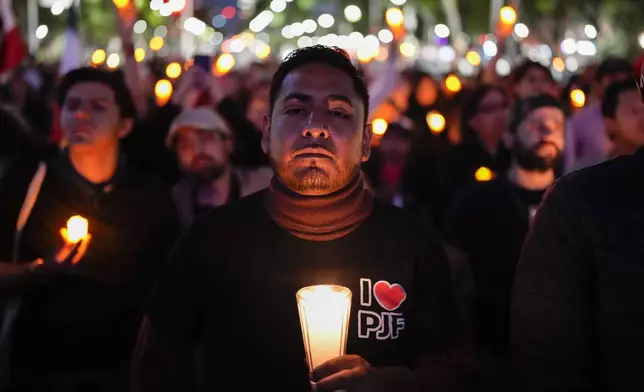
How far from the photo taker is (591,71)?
39.4 feet

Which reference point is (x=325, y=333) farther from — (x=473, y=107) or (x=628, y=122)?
(x=473, y=107)

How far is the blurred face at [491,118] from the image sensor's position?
7.65m

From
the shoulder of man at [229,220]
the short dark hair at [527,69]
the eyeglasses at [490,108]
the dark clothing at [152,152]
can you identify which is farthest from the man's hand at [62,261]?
the short dark hair at [527,69]

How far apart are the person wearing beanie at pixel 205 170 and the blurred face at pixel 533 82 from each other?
13.7 feet

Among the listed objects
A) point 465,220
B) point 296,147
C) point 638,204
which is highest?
point 465,220

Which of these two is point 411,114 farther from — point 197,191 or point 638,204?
point 638,204

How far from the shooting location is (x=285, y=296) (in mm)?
2781

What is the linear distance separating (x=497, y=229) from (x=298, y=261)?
290 centimetres

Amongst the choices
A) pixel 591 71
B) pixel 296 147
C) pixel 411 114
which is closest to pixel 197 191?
pixel 296 147

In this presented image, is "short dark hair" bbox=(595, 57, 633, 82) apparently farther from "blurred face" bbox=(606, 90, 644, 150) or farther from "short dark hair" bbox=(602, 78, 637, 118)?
"blurred face" bbox=(606, 90, 644, 150)

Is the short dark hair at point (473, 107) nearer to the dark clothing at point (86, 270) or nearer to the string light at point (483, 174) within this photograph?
the string light at point (483, 174)

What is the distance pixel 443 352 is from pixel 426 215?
5098 mm

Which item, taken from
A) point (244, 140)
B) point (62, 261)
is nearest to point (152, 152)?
point (244, 140)

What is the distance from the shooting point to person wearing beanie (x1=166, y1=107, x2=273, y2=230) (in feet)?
17.8
